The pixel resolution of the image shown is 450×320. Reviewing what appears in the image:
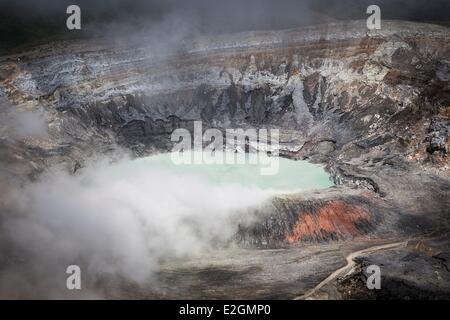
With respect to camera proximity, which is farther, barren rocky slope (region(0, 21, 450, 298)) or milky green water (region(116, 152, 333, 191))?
milky green water (region(116, 152, 333, 191))

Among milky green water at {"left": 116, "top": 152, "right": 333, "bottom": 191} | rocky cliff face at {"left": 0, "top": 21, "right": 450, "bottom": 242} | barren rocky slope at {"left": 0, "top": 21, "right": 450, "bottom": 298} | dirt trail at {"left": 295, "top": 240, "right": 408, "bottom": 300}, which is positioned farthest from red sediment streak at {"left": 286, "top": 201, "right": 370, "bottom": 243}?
milky green water at {"left": 116, "top": 152, "right": 333, "bottom": 191}

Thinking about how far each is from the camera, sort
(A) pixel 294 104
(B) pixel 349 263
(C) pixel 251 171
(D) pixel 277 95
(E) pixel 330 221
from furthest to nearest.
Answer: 1. (D) pixel 277 95
2. (A) pixel 294 104
3. (C) pixel 251 171
4. (E) pixel 330 221
5. (B) pixel 349 263

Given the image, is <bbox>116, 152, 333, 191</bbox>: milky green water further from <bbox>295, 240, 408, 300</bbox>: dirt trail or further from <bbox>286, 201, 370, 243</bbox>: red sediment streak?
<bbox>295, 240, 408, 300</bbox>: dirt trail

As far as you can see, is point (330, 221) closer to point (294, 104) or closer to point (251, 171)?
point (251, 171)

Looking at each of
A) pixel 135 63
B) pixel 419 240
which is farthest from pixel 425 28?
pixel 135 63

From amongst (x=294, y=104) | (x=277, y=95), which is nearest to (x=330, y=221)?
(x=294, y=104)

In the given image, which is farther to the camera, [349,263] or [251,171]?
[251,171]

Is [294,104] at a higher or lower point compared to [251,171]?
higher
